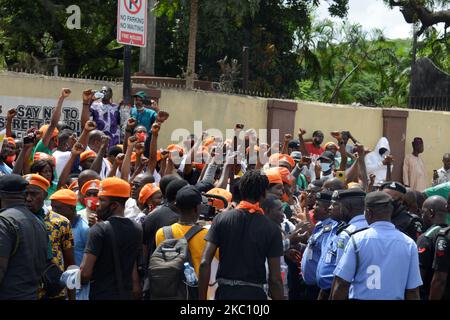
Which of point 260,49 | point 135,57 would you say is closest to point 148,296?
point 260,49

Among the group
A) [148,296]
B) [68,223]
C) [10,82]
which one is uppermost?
[10,82]

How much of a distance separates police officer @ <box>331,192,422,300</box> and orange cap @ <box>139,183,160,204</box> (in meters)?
2.33

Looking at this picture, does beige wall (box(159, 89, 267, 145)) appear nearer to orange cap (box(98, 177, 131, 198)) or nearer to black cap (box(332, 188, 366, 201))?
black cap (box(332, 188, 366, 201))

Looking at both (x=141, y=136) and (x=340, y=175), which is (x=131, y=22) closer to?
(x=141, y=136)

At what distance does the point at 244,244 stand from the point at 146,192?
1.99 m

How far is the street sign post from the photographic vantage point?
1360 cm

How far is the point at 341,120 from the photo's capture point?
17.3 meters

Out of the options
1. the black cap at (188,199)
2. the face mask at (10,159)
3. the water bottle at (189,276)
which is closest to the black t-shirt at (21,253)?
the water bottle at (189,276)

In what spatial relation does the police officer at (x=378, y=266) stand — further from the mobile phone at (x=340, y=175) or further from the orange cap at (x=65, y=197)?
the mobile phone at (x=340, y=175)

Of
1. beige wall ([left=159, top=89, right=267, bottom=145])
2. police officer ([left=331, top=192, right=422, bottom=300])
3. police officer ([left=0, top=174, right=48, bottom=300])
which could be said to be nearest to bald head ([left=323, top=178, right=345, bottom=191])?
police officer ([left=331, top=192, right=422, bottom=300])

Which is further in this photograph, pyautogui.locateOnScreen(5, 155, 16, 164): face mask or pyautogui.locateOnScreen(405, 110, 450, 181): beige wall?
pyautogui.locateOnScreen(405, 110, 450, 181): beige wall

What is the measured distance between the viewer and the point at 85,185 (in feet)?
27.2
